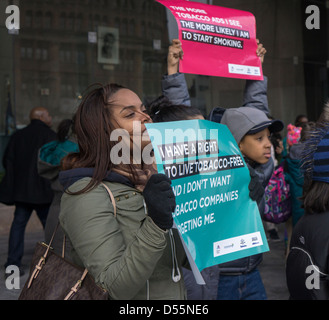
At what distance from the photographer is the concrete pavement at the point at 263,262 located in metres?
5.01

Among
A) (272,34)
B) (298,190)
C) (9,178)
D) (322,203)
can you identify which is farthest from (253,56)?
(272,34)

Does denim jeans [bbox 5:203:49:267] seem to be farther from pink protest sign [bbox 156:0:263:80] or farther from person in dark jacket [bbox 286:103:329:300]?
person in dark jacket [bbox 286:103:329:300]

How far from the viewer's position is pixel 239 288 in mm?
2785

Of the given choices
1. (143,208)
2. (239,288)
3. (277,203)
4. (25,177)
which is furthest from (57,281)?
(25,177)

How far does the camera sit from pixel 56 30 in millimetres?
10203

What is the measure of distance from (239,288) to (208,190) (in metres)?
1.01

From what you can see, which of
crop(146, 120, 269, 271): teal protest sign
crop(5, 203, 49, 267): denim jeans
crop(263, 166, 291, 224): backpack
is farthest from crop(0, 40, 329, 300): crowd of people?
crop(5, 203, 49, 267): denim jeans

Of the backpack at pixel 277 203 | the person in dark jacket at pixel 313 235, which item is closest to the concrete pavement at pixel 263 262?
the backpack at pixel 277 203

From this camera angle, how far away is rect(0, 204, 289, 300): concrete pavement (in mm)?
5008

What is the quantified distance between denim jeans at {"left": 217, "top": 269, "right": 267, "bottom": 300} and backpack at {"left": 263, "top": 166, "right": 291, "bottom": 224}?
30.6 inches

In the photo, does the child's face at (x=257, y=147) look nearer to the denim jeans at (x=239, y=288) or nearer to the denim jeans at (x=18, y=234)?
the denim jeans at (x=239, y=288)

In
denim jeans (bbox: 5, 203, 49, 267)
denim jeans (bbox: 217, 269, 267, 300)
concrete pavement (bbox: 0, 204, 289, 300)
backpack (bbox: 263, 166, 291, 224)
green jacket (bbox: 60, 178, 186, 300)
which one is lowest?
concrete pavement (bbox: 0, 204, 289, 300)

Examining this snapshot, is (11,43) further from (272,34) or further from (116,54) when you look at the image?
(272,34)
